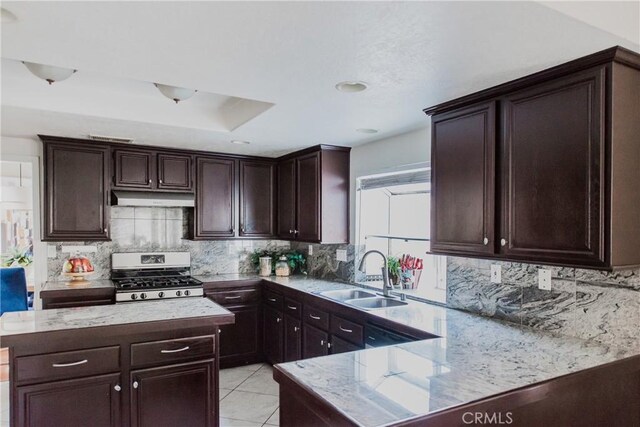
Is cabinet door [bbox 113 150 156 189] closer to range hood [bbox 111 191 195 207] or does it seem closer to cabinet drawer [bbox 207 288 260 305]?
range hood [bbox 111 191 195 207]

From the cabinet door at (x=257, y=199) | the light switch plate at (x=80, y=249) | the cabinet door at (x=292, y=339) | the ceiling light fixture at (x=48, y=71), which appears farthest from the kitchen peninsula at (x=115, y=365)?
the cabinet door at (x=257, y=199)

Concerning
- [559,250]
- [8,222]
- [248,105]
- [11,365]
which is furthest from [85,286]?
[559,250]

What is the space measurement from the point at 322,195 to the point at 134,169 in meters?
1.93

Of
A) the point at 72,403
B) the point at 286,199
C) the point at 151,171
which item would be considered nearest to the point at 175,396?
the point at 72,403

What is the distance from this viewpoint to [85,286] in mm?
3803

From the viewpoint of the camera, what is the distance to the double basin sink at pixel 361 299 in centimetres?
334

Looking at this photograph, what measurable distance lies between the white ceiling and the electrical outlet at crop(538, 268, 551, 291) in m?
1.11

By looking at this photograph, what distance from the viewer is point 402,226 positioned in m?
3.79

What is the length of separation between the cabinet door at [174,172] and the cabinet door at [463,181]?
2758 mm

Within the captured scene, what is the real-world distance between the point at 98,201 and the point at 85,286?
0.82 meters

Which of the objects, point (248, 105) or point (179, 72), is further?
point (248, 105)

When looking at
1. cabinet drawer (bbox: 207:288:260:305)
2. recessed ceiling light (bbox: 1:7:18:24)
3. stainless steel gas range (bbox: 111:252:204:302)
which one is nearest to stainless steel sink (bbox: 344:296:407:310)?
cabinet drawer (bbox: 207:288:260:305)

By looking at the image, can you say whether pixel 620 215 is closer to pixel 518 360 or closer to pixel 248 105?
pixel 518 360

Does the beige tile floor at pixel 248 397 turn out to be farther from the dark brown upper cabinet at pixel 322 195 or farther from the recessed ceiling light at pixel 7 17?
the recessed ceiling light at pixel 7 17
